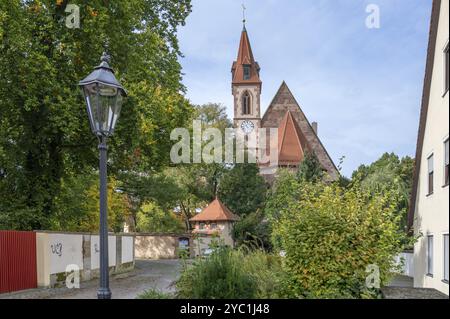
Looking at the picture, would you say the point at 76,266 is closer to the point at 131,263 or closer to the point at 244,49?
the point at 131,263

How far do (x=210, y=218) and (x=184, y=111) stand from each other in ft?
76.8

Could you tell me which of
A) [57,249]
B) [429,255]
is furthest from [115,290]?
[429,255]

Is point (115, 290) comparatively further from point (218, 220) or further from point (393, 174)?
point (393, 174)

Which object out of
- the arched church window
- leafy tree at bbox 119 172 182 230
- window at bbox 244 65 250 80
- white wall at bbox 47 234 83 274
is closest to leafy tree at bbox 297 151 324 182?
leafy tree at bbox 119 172 182 230

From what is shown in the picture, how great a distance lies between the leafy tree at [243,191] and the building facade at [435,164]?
1160 inches

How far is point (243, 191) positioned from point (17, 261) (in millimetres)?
32876

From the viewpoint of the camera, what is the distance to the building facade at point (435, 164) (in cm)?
1296

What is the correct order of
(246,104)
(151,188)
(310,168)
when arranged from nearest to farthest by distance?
1. (151,188)
2. (310,168)
3. (246,104)

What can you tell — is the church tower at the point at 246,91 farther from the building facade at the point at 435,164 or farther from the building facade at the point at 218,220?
the building facade at the point at 435,164

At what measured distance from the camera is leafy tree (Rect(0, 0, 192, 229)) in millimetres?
17469

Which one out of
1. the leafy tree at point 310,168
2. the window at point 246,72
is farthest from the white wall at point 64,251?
the window at point 246,72

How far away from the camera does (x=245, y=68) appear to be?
64.7 meters

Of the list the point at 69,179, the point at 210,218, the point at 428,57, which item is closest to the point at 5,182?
the point at 69,179
